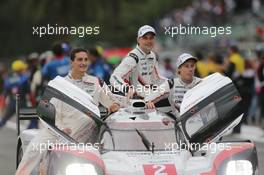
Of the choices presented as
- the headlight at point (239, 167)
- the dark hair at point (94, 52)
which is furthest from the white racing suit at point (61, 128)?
the dark hair at point (94, 52)

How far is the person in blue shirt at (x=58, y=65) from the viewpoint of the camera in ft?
57.3

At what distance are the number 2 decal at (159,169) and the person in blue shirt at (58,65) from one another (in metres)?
8.54

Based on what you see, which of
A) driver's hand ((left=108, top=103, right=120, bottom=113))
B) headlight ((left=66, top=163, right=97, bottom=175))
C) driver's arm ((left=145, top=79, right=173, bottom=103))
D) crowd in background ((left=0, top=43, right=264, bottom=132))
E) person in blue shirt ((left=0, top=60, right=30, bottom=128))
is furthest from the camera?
person in blue shirt ((left=0, top=60, right=30, bottom=128))

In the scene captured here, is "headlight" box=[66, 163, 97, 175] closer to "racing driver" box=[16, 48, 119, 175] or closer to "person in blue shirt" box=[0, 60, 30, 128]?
"racing driver" box=[16, 48, 119, 175]

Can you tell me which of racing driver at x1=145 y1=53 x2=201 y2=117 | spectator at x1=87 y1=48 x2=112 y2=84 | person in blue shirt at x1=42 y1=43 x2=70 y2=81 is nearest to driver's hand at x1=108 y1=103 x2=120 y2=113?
racing driver at x1=145 y1=53 x2=201 y2=117

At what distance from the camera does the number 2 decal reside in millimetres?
8914

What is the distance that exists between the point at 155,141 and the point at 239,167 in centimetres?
104

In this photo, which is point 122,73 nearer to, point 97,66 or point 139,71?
point 139,71

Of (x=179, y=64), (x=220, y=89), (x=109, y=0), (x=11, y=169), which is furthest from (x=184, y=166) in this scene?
(x=109, y=0)

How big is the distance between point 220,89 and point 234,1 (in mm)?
40311

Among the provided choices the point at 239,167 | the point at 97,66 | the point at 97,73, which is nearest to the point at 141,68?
the point at 239,167

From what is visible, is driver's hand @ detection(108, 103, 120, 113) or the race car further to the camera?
driver's hand @ detection(108, 103, 120, 113)

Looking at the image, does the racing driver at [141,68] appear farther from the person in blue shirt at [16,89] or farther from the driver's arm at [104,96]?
the person in blue shirt at [16,89]

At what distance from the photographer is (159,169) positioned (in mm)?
8961
